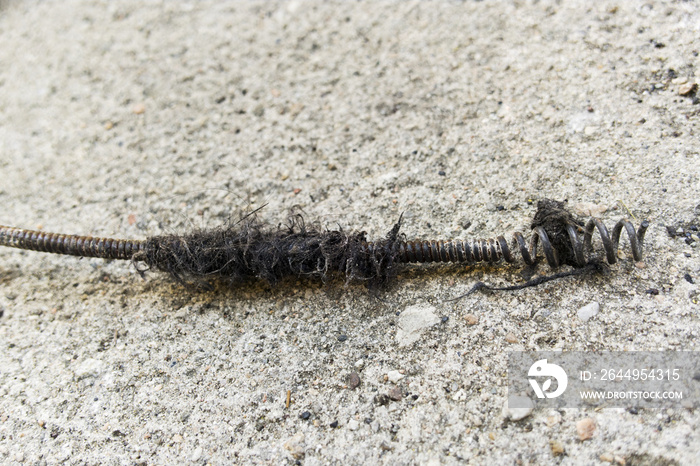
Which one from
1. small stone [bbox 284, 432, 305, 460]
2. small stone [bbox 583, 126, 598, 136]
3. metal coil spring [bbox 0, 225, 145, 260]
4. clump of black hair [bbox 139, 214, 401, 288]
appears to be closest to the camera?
small stone [bbox 284, 432, 305, 460]

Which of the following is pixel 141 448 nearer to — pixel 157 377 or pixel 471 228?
pixel 157 377

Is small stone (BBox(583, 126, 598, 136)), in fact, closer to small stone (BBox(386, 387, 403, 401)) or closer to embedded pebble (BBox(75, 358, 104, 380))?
small stone (BBox(386, 387, 403, 401))

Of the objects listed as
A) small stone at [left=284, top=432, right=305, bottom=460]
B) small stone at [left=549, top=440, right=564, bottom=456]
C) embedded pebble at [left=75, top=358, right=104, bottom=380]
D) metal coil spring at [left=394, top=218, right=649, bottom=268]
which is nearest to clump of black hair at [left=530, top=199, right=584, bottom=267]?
metal coil spring at [left=394, top=218, right=649, bottom=268]

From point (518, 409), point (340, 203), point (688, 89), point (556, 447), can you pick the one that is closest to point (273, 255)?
point (340, 203)

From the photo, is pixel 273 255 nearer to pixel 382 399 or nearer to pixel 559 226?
pixel 382 399

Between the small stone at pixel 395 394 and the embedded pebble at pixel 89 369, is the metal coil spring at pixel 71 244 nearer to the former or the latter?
the embedded pebble at pixel 89 369

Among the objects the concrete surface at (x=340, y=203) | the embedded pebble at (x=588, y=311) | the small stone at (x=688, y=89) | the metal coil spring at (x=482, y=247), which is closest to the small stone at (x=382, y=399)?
the concrete surface at (x=340, y=203)

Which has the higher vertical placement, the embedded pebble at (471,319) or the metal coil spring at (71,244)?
the metal coil spring at (71,244)
